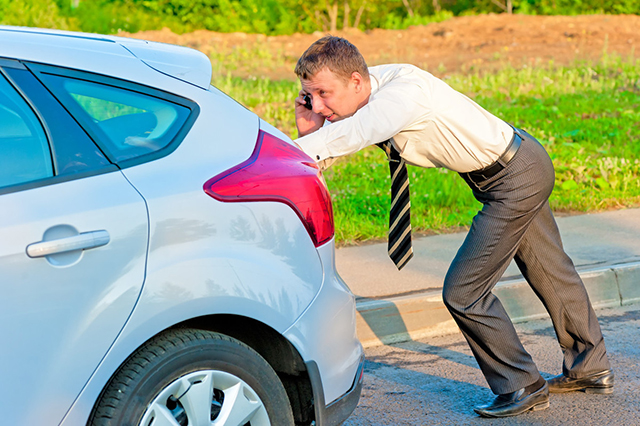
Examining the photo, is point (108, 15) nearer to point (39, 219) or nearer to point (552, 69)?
point (552, 69)

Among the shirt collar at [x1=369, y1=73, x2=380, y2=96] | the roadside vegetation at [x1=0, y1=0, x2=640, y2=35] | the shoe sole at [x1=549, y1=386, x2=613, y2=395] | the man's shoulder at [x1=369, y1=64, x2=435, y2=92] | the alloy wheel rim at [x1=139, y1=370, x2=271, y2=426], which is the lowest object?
the roadside vegetation at [x1=0, y1=0, x2=640, y2=35]

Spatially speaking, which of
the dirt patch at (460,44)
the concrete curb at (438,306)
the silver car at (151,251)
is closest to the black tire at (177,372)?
the silver car at (151,251)

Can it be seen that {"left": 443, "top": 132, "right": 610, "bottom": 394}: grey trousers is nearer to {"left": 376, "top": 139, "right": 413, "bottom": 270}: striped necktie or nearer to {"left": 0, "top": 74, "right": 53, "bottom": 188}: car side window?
{"left": 376, "top": 139, "right": 413, "bottom": 270}: striped necktie

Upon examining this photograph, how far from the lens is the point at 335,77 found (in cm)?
323

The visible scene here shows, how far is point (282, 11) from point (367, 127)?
32334mm

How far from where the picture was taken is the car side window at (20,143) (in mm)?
2236

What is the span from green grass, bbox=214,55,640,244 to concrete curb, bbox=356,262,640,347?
5.79ft

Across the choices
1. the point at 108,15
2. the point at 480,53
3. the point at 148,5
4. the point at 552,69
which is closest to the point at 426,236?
the point at 552,69

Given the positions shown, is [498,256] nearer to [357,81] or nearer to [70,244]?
[357,81]

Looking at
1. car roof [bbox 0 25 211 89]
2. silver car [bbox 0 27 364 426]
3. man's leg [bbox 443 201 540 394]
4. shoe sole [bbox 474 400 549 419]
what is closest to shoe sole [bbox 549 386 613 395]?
shoe sole [bbox 474 400 549 419]

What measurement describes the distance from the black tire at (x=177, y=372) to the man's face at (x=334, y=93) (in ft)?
4.07

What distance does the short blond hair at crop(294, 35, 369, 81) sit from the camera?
3.21 meters

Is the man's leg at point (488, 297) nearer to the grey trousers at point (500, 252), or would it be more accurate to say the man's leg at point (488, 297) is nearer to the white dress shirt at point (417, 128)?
the grey trousers at point (500, 252)

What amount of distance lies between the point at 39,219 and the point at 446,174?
618 centimetres
